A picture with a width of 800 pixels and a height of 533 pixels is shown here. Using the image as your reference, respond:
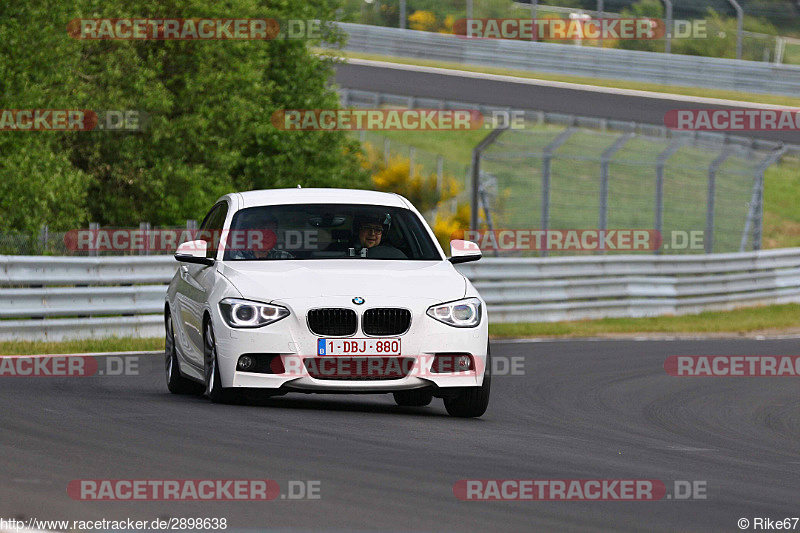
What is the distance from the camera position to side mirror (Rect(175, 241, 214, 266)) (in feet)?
35.1

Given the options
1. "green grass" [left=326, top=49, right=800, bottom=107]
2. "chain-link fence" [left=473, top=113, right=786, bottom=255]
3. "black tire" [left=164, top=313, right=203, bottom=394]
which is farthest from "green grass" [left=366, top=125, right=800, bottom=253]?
"black tire" [left=164, top=313, right=203, bottom=394]

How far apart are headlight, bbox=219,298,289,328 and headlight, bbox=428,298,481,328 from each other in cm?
99

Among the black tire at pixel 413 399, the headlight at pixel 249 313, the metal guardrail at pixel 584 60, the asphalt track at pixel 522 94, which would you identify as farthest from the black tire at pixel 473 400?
the metal guardrail at pixel 584 60

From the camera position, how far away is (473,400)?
33.5 feet

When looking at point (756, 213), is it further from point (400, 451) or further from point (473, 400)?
point (400, 451)

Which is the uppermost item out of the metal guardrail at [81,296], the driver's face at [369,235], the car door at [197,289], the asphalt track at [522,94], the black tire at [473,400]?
the driver's face at [369,235]

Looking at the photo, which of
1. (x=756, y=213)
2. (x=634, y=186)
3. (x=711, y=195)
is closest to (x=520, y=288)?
(x=711, y=195)

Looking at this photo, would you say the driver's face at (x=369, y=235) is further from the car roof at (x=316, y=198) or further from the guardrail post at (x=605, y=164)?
the guardrail post at (x=605, y=164)

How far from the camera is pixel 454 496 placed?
672cm

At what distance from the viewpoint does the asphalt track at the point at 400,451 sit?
6.27 metres

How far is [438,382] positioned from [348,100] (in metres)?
40.9

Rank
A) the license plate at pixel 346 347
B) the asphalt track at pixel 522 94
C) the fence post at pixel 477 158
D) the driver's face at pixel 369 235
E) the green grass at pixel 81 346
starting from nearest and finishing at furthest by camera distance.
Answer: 1. the license plate at pixel 346 347
2. the driver's face at pixel 369 235
3. the green grass at pixel 81 346
4. the fence post at pixel 477 158
5. the asphalt track at pixel 522 94

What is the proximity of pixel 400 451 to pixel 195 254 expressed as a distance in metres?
3.21

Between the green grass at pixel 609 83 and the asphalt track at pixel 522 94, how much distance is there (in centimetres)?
72
